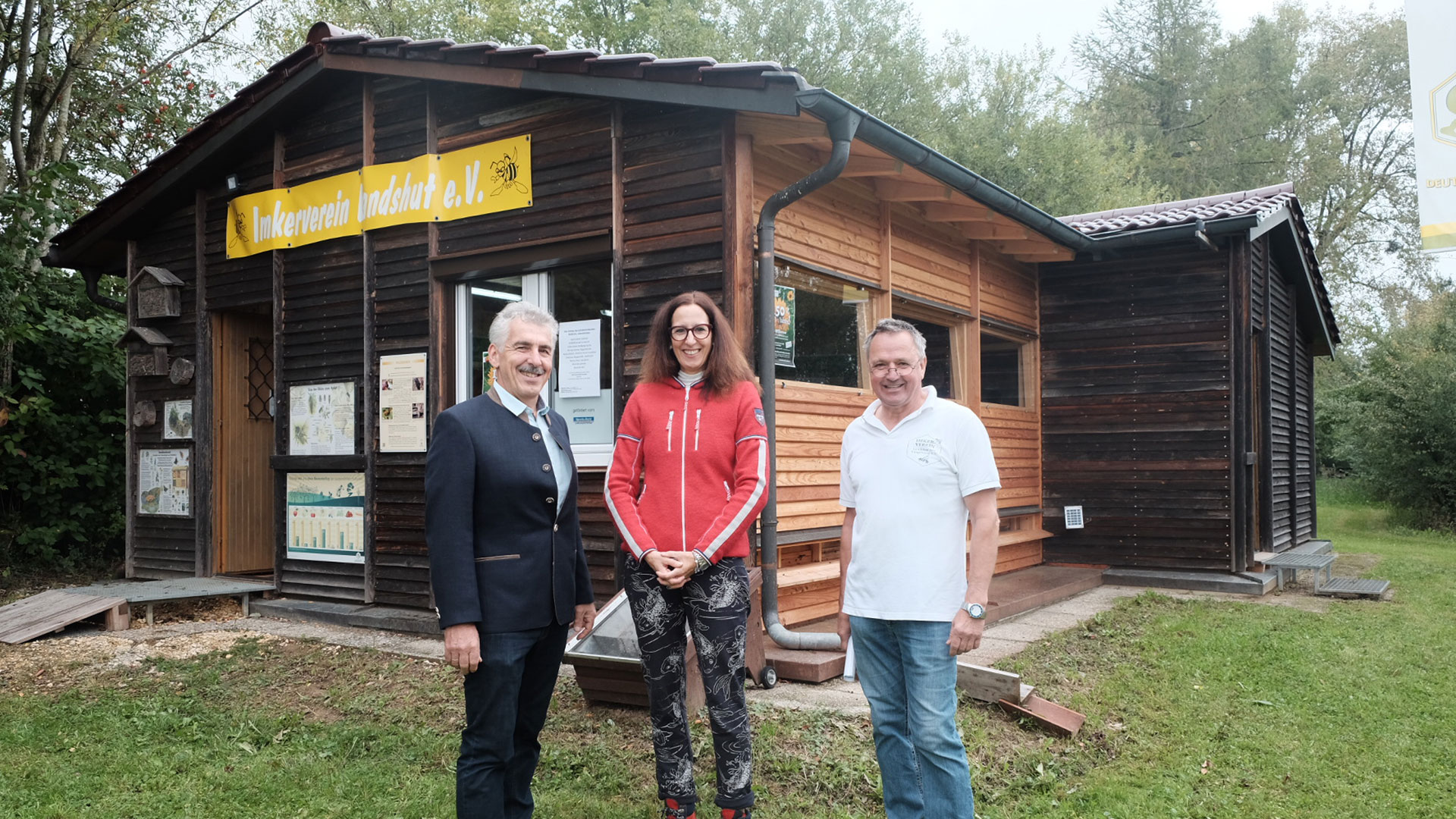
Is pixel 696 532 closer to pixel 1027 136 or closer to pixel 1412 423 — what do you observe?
pixel 1412 423

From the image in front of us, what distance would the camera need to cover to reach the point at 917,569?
9.37 feet

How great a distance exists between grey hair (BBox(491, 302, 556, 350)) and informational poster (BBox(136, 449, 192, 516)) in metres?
6.56

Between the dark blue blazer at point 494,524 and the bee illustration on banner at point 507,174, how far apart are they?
3843mm

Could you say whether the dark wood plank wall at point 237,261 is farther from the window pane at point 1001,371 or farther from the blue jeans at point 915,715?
the blue jeans at point 915,715

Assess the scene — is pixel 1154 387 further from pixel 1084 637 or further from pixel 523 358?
pixel 523 358

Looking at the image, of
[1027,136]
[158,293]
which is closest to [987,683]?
[158,293]

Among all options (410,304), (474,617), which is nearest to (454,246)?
(410,304)

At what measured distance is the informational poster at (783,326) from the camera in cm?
590

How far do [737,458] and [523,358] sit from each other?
2.64ft

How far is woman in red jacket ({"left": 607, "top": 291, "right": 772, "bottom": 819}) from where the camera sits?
3.23 meters

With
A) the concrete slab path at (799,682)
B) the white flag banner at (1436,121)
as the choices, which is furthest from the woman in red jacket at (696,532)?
the white flag banner at (1436,121)

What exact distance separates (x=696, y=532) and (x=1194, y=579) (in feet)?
23.5

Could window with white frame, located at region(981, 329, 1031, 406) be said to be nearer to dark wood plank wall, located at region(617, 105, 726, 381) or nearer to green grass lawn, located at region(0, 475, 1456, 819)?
green grass lawn, located at region(0, 475, 1456, 819)

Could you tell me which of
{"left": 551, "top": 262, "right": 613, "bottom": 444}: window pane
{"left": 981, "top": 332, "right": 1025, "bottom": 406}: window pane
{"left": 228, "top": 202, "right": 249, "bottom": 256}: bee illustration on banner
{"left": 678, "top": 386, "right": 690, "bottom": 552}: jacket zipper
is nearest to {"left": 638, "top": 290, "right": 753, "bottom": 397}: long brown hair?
{"left": 678, "top": 386, "right": 690, "bottom": 552}: jacket zipper
